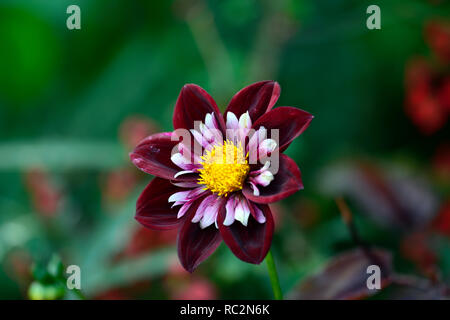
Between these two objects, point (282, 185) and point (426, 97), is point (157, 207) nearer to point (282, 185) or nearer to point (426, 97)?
point (282, 185)

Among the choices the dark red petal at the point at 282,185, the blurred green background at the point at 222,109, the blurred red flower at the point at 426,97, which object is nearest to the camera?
the dark red petal at the point at 282,185

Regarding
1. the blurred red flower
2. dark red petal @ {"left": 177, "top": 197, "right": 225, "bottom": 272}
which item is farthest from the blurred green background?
dark red petal @ {"left": 177, "top": 197, "right": 225, "bottom": 272}

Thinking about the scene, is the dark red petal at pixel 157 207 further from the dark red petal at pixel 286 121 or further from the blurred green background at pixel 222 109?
the blurred green background at pixel 222 109

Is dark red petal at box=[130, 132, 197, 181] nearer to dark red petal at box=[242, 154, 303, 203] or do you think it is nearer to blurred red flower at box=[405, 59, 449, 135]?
dark red petal at box=[242, 154, 303, 203]

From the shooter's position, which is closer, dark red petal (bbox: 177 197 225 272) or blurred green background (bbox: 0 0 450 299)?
dark red petal (bbox: 177 197 225 272)

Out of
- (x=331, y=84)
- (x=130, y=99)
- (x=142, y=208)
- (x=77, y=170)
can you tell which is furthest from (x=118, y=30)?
(x=142, y=208)

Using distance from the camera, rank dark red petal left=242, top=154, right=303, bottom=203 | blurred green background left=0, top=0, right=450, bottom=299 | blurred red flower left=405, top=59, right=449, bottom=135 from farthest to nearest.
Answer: blurred red flower left=405, top=59, right=449, bottom=135 → blurred green background left=0, top=0, right=450, bottom=299 → dark red petal left=242, top=154, right=303, bottom=203

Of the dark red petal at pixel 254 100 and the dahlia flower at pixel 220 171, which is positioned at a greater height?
the dark red petal at pixel 254 100

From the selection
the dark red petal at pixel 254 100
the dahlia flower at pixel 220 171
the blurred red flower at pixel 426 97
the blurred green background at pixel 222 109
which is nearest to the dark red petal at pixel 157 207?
the dahlia flower at pixel 220 171
